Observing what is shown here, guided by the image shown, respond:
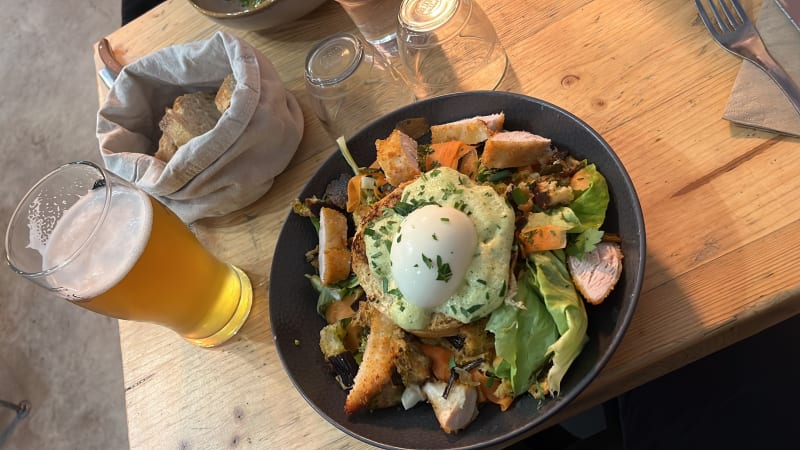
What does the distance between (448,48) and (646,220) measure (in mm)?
522

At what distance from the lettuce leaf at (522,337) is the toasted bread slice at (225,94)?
0.71m

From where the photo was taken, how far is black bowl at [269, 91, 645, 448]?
86 cm

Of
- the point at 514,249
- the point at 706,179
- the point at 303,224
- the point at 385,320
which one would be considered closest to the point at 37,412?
the point at 303,224

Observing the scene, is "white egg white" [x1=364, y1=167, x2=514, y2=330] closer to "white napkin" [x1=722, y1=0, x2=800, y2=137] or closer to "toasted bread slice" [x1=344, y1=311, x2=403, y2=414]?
"toasted bread slice" [x1=344, y1=311, x2=403, y2=414]

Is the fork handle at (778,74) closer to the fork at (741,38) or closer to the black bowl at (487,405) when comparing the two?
the fork at (741,38)

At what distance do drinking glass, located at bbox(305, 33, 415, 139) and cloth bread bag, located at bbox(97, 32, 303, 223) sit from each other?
8 centimetres

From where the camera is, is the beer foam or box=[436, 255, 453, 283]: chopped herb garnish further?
the beer foam

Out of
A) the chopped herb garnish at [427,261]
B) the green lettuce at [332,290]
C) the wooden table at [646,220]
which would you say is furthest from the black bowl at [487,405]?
the chopped herb garnish at [427,261]

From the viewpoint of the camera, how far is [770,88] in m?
1.01

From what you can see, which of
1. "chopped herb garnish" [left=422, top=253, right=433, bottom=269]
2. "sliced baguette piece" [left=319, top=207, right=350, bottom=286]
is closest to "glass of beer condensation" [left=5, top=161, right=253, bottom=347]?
"sliced baguette piece" [left=319, top=207, right=350, bottom=286]

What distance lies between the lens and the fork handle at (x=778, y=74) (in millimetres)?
969

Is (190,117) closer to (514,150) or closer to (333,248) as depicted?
(333,248)

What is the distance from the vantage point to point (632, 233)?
2.89ft

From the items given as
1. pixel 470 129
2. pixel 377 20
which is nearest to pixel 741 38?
pixel 470 129
